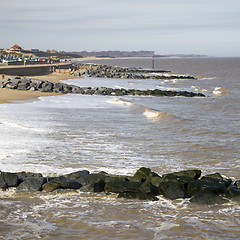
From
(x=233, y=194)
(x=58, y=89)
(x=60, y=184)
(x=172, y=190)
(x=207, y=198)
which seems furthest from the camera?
(x=58, y=89)

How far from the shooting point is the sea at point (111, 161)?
6.57 meters

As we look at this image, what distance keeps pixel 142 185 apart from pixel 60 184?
5.61 feet

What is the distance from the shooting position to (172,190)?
27.2 feet

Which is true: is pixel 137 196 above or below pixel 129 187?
below

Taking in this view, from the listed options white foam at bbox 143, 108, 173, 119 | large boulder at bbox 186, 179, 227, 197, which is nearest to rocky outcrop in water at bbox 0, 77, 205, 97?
white foam at bbox 143, 108, 173, 119

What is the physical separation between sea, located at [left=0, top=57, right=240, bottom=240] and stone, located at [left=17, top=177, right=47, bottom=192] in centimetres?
20

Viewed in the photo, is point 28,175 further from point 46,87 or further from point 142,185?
point 46,87

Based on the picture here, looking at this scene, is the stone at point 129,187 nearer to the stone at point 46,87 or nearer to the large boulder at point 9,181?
the large boulder at point 9,181

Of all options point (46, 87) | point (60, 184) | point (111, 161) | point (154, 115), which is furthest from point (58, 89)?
point (60, 184)

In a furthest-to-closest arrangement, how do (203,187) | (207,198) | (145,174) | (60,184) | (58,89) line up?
(58,89) < (145,174) < (60,184) < (203,187) < (207,198)

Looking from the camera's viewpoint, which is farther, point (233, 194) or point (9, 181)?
point (9, 181)

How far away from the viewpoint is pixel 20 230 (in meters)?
6.39

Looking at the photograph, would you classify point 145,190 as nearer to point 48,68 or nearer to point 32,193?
point 32,193

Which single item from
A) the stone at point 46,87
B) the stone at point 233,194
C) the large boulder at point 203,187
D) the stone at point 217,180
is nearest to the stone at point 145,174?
the large boulder at point 203,187
